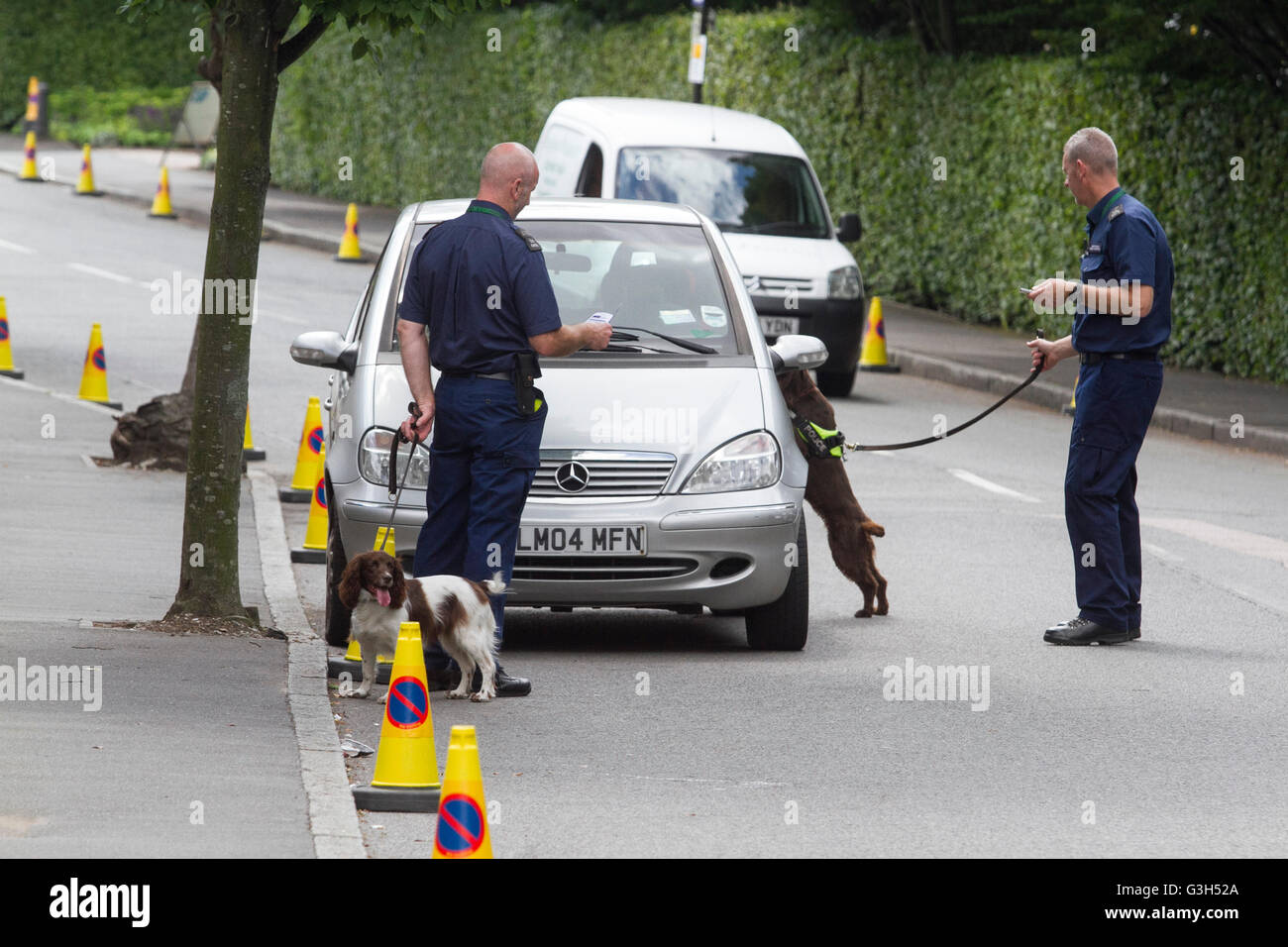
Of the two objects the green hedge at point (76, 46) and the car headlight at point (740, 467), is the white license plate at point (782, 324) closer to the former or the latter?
the car headlight at point (740, 467)

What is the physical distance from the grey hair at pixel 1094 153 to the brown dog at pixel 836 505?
150 cm

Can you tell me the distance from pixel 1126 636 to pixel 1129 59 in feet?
38.4

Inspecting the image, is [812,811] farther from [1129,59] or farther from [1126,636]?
[1129,59]

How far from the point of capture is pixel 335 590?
29.2 ft

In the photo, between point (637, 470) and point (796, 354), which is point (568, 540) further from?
point (796, 354)

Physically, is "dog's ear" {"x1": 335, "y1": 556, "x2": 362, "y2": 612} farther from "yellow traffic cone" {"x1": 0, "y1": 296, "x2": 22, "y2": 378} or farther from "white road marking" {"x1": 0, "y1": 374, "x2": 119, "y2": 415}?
"yellow traffic cone" {"x1": 0, "y1": 296, "x2": 22, "y2": 378}

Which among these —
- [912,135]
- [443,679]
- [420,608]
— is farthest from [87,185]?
[420,608]

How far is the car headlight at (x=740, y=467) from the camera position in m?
8.94

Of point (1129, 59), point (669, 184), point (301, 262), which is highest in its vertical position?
point (1129, 59)

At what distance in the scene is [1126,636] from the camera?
9688 millimetres

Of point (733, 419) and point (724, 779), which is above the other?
point (733, 419)

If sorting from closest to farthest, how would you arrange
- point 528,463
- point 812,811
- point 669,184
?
1. point 812,811
2. point 528,463
3. point 669,184

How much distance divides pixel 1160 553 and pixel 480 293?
5593mm

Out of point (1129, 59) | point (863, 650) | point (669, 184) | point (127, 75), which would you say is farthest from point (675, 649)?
point (127, 75)
